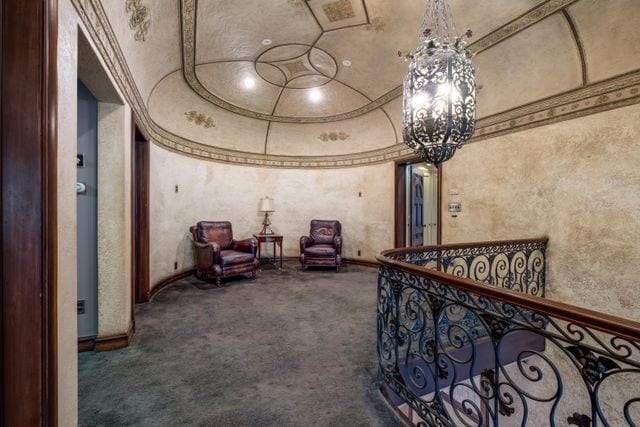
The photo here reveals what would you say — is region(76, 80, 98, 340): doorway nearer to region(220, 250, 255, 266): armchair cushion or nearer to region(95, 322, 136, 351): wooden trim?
region(95, 322, 136, 351): wooden trim

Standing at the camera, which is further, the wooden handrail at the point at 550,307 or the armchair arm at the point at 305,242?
the armchair arm at the point at 305,242

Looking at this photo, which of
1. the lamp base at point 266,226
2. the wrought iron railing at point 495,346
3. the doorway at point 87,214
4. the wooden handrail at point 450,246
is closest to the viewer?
the wrought iron railing at point 495,346

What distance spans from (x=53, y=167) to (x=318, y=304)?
312cm

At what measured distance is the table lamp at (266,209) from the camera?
5.98m

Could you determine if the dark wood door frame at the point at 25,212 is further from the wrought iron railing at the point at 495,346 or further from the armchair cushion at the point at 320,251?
the armchair cushion at the point at 320,251

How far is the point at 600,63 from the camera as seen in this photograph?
309 centimetres

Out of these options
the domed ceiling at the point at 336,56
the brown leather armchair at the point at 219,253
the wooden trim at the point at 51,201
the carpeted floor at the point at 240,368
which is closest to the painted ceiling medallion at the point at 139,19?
the domed ceiling at the point at 336,56

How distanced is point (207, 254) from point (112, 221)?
2240 millimetres

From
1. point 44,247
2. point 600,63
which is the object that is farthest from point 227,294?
point 600,63

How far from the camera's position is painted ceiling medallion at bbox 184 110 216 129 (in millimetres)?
5031

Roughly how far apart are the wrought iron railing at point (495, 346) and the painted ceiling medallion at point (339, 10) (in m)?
2.75

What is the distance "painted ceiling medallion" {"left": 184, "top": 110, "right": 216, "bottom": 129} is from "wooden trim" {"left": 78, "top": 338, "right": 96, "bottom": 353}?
385 centimetres

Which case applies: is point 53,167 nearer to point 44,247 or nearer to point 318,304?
point 44,247

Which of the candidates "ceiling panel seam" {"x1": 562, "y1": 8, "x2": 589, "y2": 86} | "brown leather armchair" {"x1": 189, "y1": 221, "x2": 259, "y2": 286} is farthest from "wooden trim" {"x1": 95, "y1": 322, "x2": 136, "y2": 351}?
"ceiling panel seam" {"x1": 562, "y1": 8, "x2": 589, "y2": 86}
